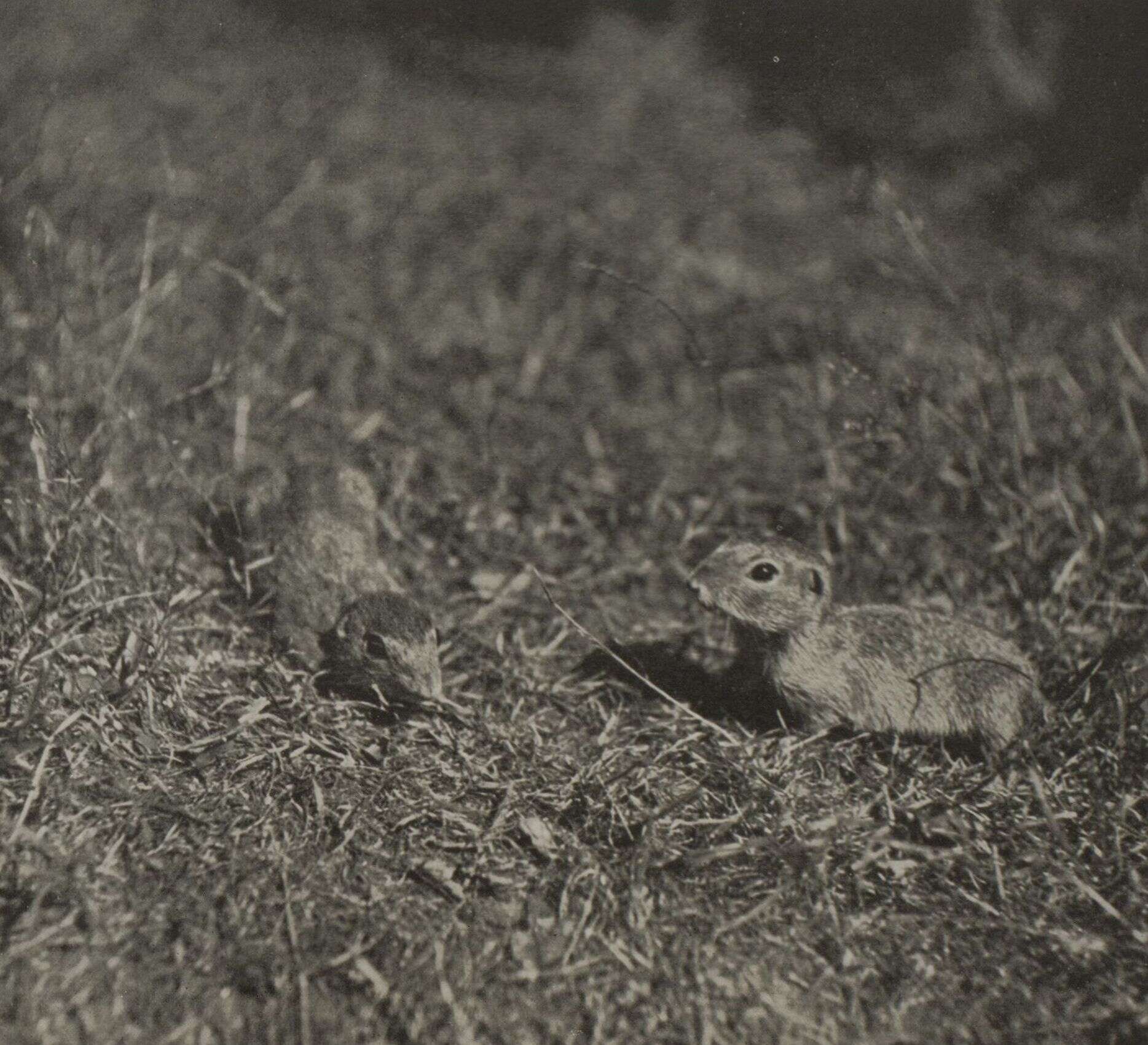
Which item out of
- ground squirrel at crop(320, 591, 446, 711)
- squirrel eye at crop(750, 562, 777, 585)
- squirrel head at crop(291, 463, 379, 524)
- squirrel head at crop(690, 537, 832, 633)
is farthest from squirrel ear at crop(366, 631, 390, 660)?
squirrel eye at crop(750, 562, 777, 585)

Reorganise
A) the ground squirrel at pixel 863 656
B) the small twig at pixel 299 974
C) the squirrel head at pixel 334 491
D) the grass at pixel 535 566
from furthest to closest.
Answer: the squirrel head at pixel 334 491 → the ground squirrel at pixel 863 656 → the grass at pixel 535 566 → the small twig at pixel 299 974

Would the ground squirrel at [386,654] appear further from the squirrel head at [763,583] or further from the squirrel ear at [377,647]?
the squirrel head at [763,583]

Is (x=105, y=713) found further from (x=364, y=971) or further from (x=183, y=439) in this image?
(x=183, y=439)

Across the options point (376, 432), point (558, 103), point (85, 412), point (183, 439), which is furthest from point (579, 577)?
point (558, 103)

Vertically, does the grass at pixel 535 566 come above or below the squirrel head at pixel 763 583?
below

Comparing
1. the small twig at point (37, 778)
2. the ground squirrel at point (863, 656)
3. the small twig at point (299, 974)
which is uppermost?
Answer: the ground squirrel at point (863, 656)

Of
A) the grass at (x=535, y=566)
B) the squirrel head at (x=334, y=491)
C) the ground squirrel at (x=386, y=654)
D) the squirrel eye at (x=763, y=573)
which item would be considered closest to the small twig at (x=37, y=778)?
the grass at (x=535, y=566)

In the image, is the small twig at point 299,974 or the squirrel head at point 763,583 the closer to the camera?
the small twig at point 299,974
